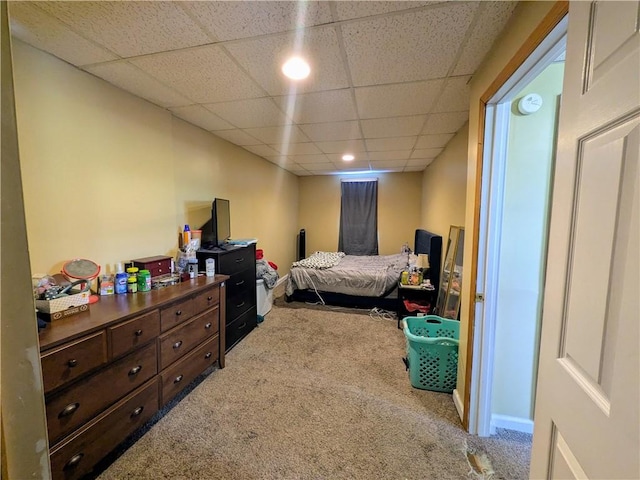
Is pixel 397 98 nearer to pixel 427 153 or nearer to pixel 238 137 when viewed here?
pixel 238 137

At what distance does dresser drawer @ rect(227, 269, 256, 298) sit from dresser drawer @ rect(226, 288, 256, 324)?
3 centimetres

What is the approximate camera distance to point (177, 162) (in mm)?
2523

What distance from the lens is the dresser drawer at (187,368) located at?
1743 millimetres

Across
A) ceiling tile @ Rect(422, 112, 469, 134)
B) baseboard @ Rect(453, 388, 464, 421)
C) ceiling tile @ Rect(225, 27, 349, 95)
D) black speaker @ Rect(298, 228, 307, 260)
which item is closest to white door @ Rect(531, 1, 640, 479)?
ceiling tile @ Rect(225, 27, 349, 95)

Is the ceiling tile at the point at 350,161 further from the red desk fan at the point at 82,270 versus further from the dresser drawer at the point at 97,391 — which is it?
the dresser drawer at the point at 97,391

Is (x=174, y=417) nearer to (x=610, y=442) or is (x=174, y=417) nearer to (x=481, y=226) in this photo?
(x=610, y=442)

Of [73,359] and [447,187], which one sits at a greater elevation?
[447,187]

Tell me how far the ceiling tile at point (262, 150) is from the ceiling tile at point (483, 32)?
96.6 inches

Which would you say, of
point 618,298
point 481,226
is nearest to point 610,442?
point 618,298

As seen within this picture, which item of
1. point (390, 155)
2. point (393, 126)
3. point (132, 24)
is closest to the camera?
point (132, 24)

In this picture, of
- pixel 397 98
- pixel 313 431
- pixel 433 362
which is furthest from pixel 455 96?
pixel 313 431

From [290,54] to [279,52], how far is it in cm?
6

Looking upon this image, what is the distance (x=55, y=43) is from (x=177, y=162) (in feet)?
3.79

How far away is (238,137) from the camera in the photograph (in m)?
3.10
